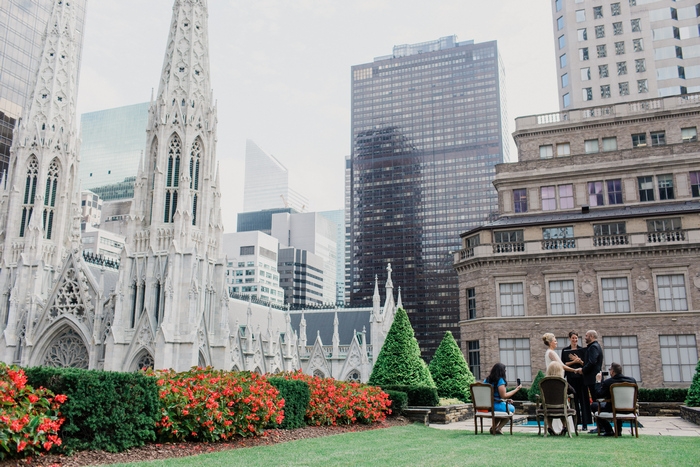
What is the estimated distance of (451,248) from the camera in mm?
158125

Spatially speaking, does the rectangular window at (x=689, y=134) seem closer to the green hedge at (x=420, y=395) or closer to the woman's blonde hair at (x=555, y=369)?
the green hedge at (x=420, y=395)

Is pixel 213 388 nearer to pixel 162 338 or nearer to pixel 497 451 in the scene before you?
pixel 497 451

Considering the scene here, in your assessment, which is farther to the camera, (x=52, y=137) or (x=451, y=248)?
(x=451, y=248)

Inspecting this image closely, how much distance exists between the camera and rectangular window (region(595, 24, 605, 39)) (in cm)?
6293

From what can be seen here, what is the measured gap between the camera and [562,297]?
39281 mm

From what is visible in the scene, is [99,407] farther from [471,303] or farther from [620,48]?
[620,48]

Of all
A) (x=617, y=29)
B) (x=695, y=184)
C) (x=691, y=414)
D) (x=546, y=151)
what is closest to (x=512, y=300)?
(x=546, y=151)

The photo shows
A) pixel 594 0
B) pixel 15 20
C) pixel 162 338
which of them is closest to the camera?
pixel 162 338

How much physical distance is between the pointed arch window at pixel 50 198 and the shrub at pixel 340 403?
42547 millimetres

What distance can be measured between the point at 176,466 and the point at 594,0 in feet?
218

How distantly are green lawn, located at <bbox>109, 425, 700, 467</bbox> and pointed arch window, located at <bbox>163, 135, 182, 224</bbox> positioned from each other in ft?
124

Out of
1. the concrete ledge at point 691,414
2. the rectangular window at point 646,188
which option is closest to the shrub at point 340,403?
the concrete ledge at point 691,414

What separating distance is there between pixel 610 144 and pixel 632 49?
23.0 meters

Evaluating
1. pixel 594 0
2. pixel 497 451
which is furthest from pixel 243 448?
pixel 594 0
